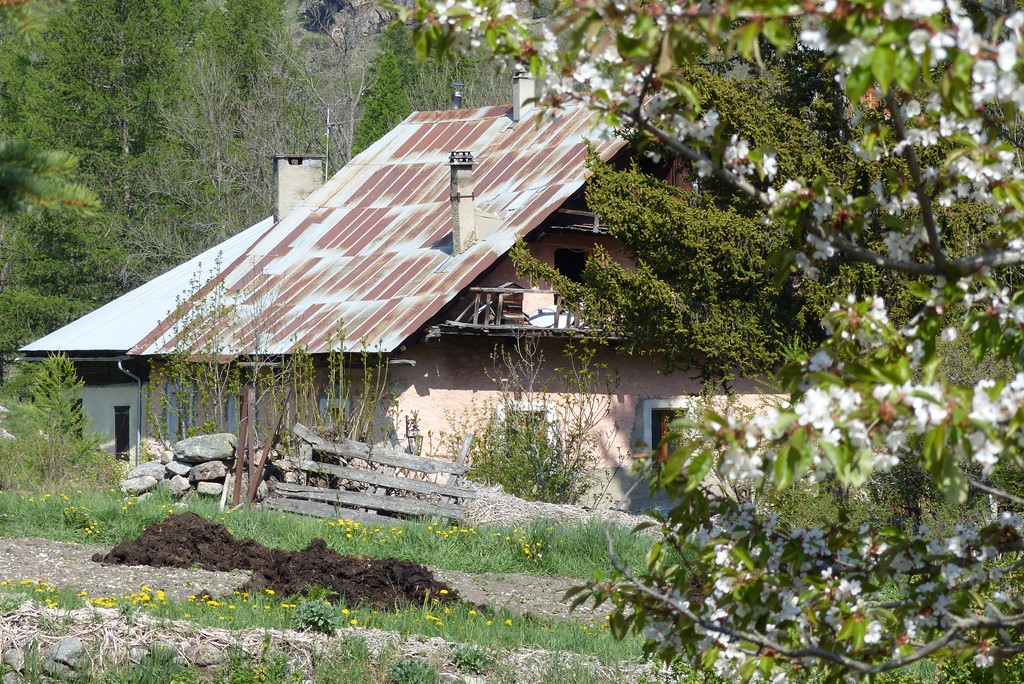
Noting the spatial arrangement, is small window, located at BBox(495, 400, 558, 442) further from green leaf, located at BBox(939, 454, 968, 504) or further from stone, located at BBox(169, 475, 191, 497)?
green leaf, located at BBox(939, 454, 968, 504)

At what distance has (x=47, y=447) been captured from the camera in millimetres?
15898

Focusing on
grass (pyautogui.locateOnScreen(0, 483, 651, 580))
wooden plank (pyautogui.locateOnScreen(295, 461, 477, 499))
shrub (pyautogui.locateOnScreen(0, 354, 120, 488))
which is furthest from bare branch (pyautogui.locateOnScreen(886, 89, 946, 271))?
shrub (pyautogui.locateOnScreen(0, 354, 120, 488))

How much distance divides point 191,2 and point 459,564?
137ft

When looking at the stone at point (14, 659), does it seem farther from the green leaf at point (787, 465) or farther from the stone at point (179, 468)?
the stone at point (179, 468)

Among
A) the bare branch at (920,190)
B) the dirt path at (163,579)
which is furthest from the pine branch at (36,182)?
the dirt path at (163,579)

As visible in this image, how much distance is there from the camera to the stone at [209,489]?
14.5 metres

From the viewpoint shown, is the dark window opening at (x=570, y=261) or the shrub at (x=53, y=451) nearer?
the shrub at (x=53, y=451)

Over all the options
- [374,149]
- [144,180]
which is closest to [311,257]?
[374,149]

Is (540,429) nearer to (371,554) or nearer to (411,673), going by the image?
(371,554)

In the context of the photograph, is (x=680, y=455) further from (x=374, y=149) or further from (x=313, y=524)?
(x=374, y=149)

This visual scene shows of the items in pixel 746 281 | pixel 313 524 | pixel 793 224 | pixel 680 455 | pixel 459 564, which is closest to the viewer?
pixel 680 455

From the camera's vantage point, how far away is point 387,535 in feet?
38.6

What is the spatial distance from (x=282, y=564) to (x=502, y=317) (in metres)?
8.43

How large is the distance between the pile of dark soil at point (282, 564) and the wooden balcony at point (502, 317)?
6852 millimetres
